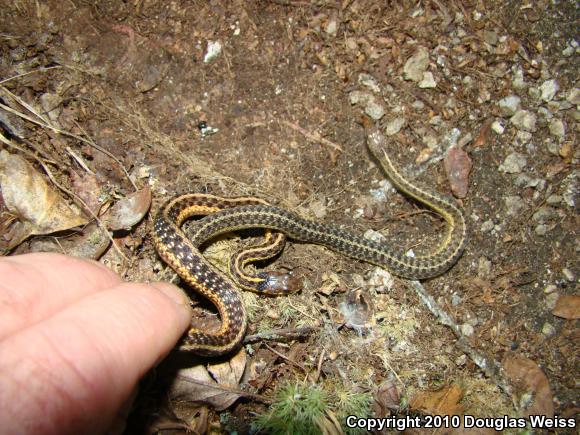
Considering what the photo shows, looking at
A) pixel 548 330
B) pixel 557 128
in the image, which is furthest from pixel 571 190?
pixel 548 330

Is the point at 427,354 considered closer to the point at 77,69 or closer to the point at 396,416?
the point at 396,416

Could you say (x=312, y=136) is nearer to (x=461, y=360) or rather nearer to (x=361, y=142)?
(x=361, y=142)

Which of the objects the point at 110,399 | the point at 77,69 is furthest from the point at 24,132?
the point at 110,399

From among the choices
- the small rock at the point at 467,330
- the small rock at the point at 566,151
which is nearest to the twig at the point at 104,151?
the small rock at the point at 467,330

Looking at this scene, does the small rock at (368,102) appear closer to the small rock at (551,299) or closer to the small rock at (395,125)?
the small rock at (395,125)

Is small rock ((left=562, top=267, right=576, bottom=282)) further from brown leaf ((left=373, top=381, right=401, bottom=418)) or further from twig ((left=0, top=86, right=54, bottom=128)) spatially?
twig ((left=0, top=86, right=54, bottom=128))

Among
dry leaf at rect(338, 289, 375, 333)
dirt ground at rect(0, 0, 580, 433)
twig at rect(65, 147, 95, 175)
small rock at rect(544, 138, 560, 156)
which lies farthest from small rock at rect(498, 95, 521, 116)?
twig at rect(65, 147, 95, 175)

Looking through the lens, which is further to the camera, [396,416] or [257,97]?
[257,97]
